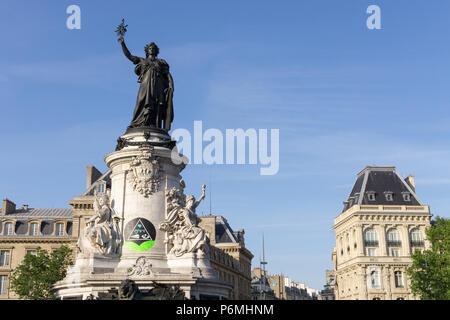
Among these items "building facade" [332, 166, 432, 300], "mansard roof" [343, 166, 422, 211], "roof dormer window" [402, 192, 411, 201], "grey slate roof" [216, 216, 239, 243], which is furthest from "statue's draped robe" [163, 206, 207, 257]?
"grey slate roof" [216, 216, 239, 243]

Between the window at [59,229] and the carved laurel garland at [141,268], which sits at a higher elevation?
the window at [59,229]

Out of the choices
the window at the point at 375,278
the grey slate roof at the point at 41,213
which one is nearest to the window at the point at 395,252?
the window at the point at 375,278

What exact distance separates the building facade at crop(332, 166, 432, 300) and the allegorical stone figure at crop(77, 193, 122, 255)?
61.2m

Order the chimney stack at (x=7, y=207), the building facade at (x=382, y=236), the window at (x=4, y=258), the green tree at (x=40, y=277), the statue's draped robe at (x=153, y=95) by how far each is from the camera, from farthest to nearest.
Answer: the building facade at (x=382, y=236) < the chimney stack at (x=7, y=207) < the window at (x=4, y=258) < the green tree at (x=40, y=277) < the statue's draped robe at (x=153, y=95)

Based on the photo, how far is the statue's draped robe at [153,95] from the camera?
77.1ft

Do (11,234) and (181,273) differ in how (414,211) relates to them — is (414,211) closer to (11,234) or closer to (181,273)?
(11,234)

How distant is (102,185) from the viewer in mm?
64812

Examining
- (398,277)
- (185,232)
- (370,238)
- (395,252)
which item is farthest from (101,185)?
(185,232)

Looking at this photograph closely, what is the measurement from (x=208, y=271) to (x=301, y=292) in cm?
16480

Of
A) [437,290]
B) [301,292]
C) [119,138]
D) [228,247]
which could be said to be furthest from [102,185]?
[301,292]

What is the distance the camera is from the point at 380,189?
8188 centimetres

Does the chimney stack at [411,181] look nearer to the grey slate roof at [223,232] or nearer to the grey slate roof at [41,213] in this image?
the grey slate roof at [223,232]

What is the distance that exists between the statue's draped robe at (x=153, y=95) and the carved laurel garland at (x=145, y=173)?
2.28m
